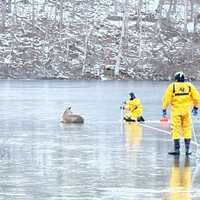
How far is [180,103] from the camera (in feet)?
56.1

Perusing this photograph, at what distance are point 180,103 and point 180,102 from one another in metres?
0.03

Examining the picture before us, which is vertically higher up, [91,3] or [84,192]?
[91,3]

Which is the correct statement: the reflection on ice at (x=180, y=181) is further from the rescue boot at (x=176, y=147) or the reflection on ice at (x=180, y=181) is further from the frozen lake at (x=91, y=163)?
the rescue boot at (x=176, y=147)

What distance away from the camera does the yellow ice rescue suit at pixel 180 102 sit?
17.1m

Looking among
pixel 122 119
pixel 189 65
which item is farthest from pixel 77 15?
pixel 122 119

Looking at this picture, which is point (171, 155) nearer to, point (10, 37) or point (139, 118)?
point (139, 118)

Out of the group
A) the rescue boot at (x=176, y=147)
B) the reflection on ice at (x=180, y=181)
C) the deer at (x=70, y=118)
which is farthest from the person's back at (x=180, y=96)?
the deer at (x=70, y=118)

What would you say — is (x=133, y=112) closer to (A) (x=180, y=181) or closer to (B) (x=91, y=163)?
(B) (x=91, y=163)

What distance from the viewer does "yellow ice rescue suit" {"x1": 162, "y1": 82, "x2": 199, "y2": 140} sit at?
17.1 metres

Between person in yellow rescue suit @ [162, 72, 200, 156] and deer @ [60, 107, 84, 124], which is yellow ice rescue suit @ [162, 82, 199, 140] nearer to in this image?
person in yellow rescue suit @ [162, 72, 200, 156]

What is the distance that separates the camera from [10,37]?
287ft

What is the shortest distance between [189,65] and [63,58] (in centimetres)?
1295


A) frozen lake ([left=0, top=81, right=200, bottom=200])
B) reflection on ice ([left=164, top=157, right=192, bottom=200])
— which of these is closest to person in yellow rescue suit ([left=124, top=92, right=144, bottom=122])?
frozen lake ([left=0, top=81, right=200, bottom=200])

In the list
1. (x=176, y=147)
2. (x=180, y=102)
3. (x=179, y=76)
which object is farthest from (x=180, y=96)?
(x=176, y=147)
